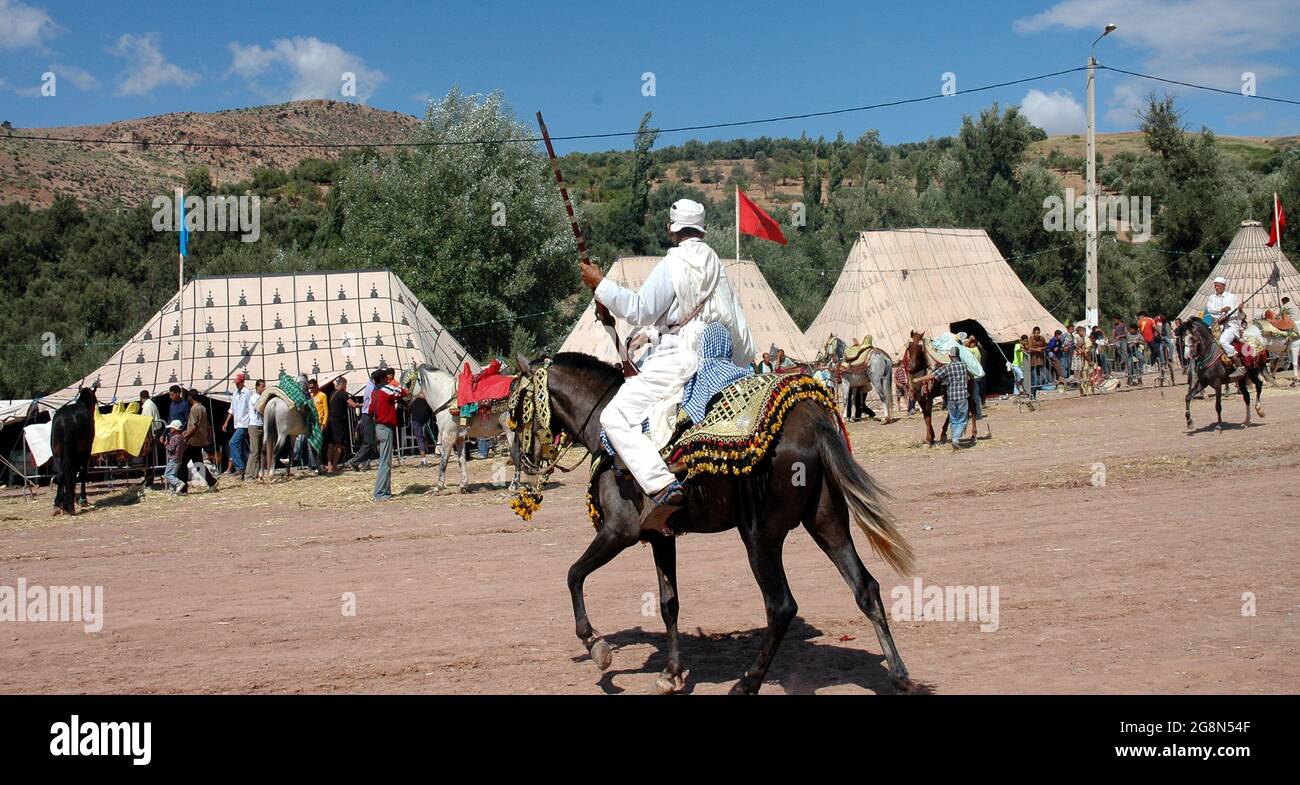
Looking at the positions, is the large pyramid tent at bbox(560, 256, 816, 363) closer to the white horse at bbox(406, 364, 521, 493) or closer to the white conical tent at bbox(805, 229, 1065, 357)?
the white conical tent at bbox(805, 229, 1065, 357)

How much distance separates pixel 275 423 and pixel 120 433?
3144mm

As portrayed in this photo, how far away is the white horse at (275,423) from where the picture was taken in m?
22.7

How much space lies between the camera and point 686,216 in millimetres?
7031

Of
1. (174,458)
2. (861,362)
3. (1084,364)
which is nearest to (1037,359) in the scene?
(1084,364)

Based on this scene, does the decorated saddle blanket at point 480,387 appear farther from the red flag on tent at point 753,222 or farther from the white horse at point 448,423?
the red flag on tent at point 753,222

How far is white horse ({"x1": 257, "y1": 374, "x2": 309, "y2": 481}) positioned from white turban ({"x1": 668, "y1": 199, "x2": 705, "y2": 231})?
57.7 feet

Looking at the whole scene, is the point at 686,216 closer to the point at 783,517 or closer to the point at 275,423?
the point at 783,517

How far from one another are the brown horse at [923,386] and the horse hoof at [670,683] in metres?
14.8

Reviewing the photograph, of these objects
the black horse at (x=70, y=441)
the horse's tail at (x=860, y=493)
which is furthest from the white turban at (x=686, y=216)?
the black horse at (x=70, y=441)

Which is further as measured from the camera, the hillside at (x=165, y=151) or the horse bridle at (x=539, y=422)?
the hillside at (x=165, y=151)

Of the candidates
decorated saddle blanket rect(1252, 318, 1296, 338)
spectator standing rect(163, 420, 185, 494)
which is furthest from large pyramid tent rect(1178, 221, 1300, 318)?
spectator standing rect(163, 420, 185, 494)

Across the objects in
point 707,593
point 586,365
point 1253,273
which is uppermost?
point 1253,273

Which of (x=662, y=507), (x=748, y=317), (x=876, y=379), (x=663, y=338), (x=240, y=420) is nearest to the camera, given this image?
(x=662, y=507)
